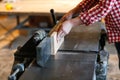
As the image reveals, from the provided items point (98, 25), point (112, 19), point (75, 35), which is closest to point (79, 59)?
point (112, 19)

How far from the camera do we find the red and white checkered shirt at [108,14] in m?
1.27

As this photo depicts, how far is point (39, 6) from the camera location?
3.45 metres

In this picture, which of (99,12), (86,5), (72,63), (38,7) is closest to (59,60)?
(72,63)

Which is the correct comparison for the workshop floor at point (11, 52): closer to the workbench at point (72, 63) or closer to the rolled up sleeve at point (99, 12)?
the workbench at point (72, 63)

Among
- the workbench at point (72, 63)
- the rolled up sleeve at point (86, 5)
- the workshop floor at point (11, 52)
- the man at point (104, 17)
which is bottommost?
the workshop floor at point (11, 52)

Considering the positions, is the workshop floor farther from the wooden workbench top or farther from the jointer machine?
the jointer machine

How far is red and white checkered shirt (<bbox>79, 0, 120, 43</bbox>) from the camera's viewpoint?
4.18 ft

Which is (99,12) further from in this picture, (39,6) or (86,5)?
(39,6)

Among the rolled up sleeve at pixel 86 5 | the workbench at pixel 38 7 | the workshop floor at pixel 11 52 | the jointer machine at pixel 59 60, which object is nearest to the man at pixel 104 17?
the jointer machine at pixel 59 60

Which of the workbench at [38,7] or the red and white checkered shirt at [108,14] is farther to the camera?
the workbench at [38,7]

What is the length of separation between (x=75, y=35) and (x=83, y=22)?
1.78 feet

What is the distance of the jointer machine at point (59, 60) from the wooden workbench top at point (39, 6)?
1482mm

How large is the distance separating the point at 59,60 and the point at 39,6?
219 centimetres

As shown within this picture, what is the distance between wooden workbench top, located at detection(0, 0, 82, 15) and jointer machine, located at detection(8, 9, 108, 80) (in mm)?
1482
